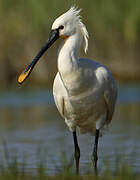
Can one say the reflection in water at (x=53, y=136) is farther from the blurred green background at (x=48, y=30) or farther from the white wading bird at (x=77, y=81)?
the blurred green background at (x=48, y=30)

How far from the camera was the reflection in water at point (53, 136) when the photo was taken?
344 inches

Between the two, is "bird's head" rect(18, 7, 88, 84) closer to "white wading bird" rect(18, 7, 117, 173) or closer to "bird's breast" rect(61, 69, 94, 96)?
"white wading bird" rect(18, 7, 117, 173)

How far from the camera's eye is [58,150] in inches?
390

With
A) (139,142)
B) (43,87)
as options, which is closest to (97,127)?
(139,142)

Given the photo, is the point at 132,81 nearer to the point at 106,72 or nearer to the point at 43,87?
the point at 43,87

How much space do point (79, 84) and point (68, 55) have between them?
0.44 meters

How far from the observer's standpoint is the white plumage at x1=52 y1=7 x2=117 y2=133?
25.2 feet

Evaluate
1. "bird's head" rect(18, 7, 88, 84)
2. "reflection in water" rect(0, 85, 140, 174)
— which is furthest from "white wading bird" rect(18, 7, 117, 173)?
"reflection in water" rect(0, 85, 140, 174)

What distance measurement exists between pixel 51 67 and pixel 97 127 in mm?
20739

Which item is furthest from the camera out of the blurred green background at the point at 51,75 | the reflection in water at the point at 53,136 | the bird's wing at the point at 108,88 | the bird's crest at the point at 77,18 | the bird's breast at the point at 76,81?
the blurred green background at the point at 51,75

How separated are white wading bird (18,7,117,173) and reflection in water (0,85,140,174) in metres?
0.61

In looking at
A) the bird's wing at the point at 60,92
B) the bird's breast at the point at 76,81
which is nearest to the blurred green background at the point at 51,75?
the bird's wing at the point at 60,92

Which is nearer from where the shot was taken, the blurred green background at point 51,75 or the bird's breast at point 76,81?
the bird's breast at point 76,81

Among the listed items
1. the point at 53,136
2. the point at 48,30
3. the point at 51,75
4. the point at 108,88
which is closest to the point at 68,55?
the point at 108,88
